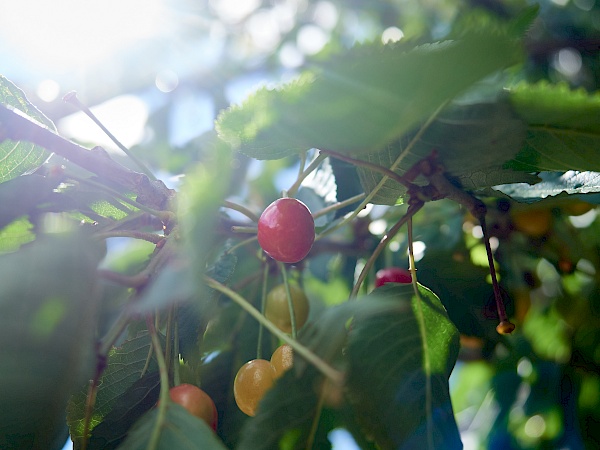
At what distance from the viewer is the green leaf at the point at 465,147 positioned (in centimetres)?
62

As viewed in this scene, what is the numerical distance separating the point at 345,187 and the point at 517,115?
41 centimetres

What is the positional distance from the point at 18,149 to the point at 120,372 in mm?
344

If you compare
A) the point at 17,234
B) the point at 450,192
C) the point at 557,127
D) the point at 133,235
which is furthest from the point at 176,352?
the point at 557,127

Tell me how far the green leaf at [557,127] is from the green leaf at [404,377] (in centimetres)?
24

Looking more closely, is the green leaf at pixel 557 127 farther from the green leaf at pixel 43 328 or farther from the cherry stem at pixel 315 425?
the green leaf at pixel 43 328

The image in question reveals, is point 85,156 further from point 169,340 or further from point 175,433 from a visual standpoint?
point 175,433

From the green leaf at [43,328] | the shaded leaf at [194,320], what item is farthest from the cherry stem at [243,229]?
the green leaf at [43,328]

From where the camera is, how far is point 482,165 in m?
0.68

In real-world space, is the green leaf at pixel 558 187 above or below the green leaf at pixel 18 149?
below

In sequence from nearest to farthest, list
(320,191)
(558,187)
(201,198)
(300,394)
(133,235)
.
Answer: (201,198) < (300,394) < (133,235) < (558,187) < (320,191)

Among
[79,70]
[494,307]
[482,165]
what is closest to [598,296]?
[494,307]

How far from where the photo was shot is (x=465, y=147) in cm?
66

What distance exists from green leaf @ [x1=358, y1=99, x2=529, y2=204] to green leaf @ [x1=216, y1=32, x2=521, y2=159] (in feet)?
0.34

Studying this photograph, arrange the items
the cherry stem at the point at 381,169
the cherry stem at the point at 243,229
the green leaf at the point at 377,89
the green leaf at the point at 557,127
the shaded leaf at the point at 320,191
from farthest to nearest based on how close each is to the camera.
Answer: the shaded leaf at the point at 320,191 → the cherry stem at the point at 243,229 → the cherry stem at the point at 381,169 → the green leaf at the point at 557,127 → the green leaf at the point at 377,89
